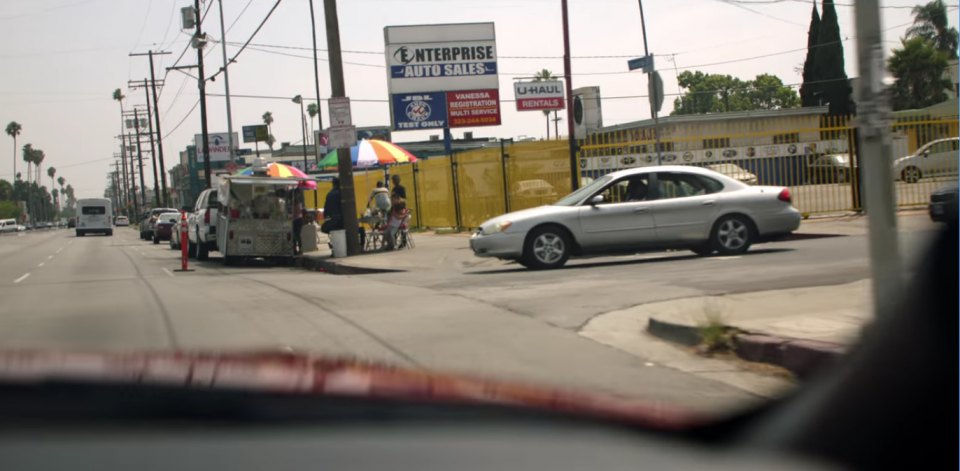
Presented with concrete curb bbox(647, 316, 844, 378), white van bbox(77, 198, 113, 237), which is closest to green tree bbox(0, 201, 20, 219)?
white van bbox(77, 198, 113, 237)

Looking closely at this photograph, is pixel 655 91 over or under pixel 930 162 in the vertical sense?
over

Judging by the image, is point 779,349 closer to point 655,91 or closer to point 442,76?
point 655,91

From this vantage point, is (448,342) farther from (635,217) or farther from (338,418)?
(635,217)

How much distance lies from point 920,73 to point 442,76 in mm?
25858

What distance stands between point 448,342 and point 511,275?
5.48 m

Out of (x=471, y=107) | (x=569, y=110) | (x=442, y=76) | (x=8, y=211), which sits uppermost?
(x=8, y=211)

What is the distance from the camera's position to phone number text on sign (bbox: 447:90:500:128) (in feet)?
102

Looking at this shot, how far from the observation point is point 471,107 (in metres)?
31.2

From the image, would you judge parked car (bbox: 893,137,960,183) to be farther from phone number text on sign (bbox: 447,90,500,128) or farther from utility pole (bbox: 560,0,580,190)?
phone number text on sign (bbox: 447,90,500,128)

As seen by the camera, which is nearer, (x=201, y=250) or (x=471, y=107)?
(x=201, y=250)

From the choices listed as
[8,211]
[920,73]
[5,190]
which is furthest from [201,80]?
[5,190]

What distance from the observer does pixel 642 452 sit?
298 cm

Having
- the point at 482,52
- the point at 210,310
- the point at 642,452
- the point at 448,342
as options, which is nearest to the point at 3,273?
the point at 210,310

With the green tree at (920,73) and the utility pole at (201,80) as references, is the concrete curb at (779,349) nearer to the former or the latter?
the utility pole at (201,80)
